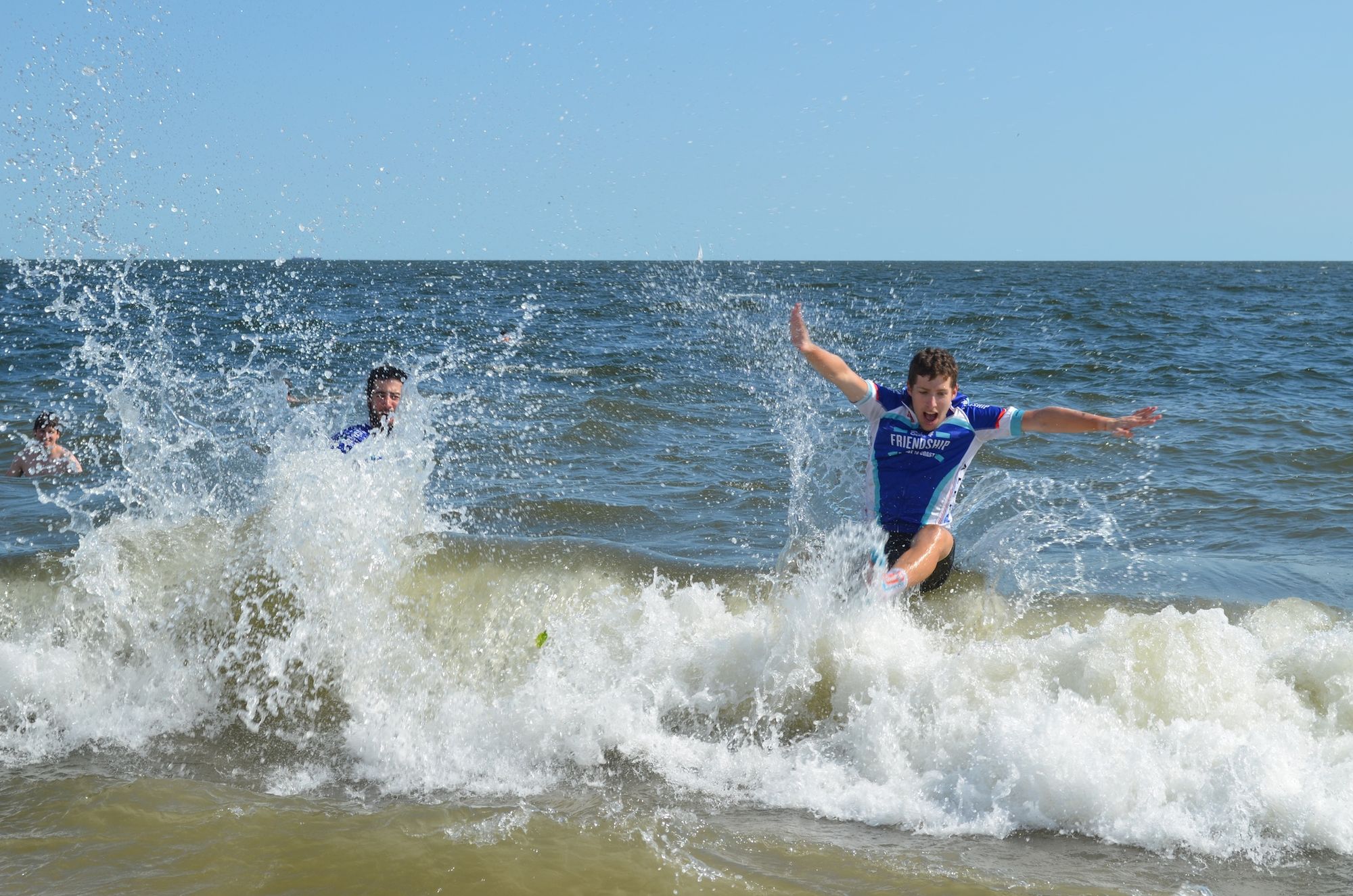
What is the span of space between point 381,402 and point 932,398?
11.9 ft

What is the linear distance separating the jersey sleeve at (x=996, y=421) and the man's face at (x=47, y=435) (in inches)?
366

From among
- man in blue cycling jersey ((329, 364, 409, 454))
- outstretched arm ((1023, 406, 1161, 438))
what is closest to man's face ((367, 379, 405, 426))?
man in blue cycling jersey ((329, 364, 409, 454))

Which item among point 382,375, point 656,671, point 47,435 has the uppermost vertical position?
point 382,375

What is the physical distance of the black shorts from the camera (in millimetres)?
6152

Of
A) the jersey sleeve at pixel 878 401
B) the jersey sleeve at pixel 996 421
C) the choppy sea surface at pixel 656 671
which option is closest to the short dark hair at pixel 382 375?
the choppy sea surface at pixel 656 671

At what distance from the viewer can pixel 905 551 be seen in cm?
607

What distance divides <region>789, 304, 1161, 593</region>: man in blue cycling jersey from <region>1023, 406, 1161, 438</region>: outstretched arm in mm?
12

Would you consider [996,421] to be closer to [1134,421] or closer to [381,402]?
[1134,421]

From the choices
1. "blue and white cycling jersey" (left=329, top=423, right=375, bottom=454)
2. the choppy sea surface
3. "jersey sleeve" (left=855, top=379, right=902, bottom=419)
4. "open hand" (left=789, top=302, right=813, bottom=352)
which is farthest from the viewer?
"blue and white cycling jersey" (left=329, top=423, right=375, bottom=454)

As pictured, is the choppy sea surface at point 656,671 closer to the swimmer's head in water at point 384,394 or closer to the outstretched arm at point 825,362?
the swimmer's head in water at point 384,394

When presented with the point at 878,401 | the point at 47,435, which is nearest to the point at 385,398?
the point at 878,401

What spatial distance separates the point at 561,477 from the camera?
34.5 ft

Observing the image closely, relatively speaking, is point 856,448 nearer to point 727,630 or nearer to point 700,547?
point 700,547

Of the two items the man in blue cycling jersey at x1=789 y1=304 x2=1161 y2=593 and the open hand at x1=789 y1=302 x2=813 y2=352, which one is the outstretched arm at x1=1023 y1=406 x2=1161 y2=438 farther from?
the open hand at x1=789 y1=302 x2=813 y2=352
